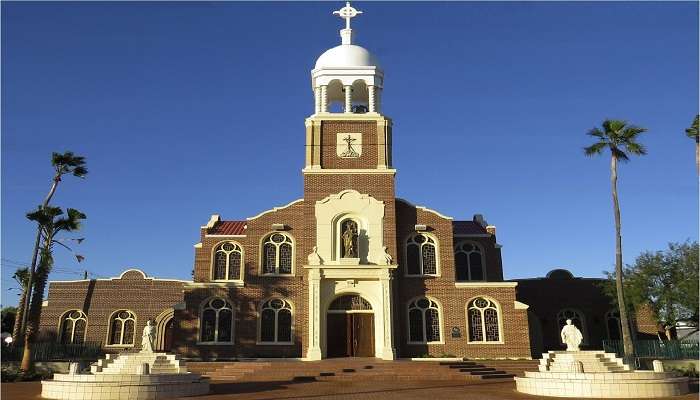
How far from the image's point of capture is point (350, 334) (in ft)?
95.0

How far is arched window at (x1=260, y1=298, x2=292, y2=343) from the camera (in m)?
29.3

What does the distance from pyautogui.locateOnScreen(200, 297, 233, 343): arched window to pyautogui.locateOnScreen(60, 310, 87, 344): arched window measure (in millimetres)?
11721

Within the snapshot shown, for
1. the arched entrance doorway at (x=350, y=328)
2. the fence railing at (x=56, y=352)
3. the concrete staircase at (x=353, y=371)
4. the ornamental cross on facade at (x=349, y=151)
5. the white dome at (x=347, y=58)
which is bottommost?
the concrete staircase at (x=353, y=371)

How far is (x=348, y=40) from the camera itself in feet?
112

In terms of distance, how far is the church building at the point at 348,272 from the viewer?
1140 inches

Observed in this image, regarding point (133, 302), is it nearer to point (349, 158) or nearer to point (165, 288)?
point (165, 288)

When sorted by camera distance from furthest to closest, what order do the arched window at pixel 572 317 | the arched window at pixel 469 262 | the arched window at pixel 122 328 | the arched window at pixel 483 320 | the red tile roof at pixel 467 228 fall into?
the arched window at pixel 122 328, the arched window at pixel 572 317, the red tile roof at pixel 467 228, the arched window at pixel 469 262, the arched window at pixel 483 320

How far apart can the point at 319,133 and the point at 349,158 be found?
2.08 meters

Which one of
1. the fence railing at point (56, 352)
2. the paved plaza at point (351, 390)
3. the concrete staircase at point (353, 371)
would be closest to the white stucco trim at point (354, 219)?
the concrete staircase at point (353, 371)

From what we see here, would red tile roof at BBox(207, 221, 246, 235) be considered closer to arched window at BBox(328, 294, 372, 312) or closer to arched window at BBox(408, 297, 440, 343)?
arched window at BBox(328, 294, 372, 312)

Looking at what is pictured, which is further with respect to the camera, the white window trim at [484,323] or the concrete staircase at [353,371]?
the white window trim at [484,323]

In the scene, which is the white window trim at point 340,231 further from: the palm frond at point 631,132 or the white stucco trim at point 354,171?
the palm frond at point 631,132

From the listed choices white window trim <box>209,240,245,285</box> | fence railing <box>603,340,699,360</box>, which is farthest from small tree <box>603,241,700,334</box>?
white window trim <box>209,240,245,285</box>

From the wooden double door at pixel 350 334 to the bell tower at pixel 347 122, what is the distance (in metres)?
7.51
